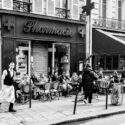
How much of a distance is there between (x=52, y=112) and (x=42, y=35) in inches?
260

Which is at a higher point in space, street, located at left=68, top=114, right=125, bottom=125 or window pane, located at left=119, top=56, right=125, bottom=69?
window pane, located at left=119, top=56, right=125, bottom=69

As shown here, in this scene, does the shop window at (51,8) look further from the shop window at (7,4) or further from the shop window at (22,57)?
the shop window at (7,4)

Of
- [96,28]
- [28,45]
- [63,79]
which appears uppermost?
[96,28]

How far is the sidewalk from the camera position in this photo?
8.91 metres

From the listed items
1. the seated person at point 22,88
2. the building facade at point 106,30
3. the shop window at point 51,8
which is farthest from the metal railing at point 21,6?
the building facade at point 106,30

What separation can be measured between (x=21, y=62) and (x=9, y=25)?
2130mm

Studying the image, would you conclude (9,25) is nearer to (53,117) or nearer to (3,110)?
(3,110)

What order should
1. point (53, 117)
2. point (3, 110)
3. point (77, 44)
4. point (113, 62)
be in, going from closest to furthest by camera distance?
point (53, 117), point (3, 110), point (77, 44), point (113, 62)

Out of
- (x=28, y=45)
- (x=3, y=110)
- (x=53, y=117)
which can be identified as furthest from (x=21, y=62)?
(x=53, y=117)

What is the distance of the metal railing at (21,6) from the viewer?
49.1 feet

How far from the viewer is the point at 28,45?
1566 centimetres

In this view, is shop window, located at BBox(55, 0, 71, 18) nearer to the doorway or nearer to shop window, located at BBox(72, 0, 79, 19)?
shop window, located at BBox(72, 0, 79, 19)

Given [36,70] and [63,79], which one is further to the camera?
[36,70]

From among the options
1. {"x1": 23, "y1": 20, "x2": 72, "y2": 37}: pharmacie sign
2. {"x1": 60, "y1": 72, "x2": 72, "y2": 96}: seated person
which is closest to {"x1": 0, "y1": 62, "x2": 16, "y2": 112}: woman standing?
{"x1": 60, "y1": 72, "x2": 72, "y2": 96}: seated person
